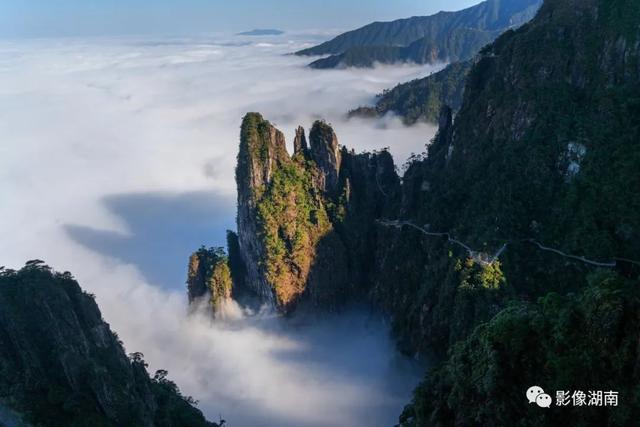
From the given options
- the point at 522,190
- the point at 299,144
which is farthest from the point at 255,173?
the point at 522,190

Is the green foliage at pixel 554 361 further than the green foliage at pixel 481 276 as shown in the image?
No

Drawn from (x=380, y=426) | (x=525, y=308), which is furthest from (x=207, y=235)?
(x=525, y=308)

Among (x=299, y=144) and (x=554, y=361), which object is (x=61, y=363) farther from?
(x=299, y=144)

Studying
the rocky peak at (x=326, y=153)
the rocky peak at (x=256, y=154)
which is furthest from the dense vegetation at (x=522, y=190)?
the rocky peak at (x=256, y=154)

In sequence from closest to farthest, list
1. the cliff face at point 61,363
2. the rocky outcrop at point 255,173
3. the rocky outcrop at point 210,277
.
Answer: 1. the cliff face at point 61,363
2. the rocky outcrop at point 255,173
3. the rocky outcrop at point 210,277

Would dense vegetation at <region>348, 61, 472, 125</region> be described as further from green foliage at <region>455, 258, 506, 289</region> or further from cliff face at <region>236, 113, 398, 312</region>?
green foliage at <region>455, 258, 506, 289</region>

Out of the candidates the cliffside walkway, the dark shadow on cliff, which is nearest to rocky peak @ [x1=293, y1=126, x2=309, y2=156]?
the cliffside walkway

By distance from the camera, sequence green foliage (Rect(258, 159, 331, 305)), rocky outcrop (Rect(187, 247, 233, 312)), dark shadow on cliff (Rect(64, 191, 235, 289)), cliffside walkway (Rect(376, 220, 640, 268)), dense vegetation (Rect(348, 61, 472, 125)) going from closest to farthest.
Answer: cliffside walkway (Rect(376, 220, 640, 268)) → green foliage (Rect(258, 159, 331, 305)) → rocky outcrop (Rect(187, 247, 233, 312)) → dark shadow on cliff (Rect(64, 191, 235, 289)) → dense vegetation (Rect(348, 61, 472, 125))

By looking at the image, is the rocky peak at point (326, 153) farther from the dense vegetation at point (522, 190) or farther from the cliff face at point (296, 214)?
the dense vegetation at point (522, 190)
